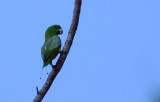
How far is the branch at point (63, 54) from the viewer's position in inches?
145

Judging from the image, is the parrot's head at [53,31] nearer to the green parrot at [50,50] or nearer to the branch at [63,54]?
the green parrot at [50,50]

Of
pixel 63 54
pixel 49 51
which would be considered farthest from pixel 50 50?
pixel 63 54

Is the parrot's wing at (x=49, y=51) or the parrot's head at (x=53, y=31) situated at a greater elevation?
the parrot's head at (x=53, y=31)

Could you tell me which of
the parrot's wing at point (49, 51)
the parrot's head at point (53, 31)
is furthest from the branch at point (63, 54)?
the parrot's head at point (53, 31)

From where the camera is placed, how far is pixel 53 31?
528 cm

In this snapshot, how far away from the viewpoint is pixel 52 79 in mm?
3820

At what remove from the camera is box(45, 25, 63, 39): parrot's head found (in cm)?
520

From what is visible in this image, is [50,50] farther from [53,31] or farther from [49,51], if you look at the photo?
[53,31]

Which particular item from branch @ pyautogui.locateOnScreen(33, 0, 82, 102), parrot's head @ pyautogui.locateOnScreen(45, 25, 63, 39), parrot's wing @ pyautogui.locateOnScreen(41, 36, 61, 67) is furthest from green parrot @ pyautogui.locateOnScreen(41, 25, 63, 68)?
parrot's head @ pyautogui.locateOnScreen(45, 25, 63, 39)

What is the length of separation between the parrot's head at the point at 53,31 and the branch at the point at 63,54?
3.50ft

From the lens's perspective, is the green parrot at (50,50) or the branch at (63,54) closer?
the branch at (63,54)

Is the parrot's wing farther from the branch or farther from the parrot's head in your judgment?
the parrot's head

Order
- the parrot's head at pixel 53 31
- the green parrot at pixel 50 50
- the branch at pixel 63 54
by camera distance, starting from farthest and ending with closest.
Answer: the parrot's head at pixel 53 31 < the green parrot at pixel 50 50 < the branch at pixel 63 54

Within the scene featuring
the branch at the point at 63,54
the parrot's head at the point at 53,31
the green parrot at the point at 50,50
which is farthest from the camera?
the parrot's head at the point at 53,31
